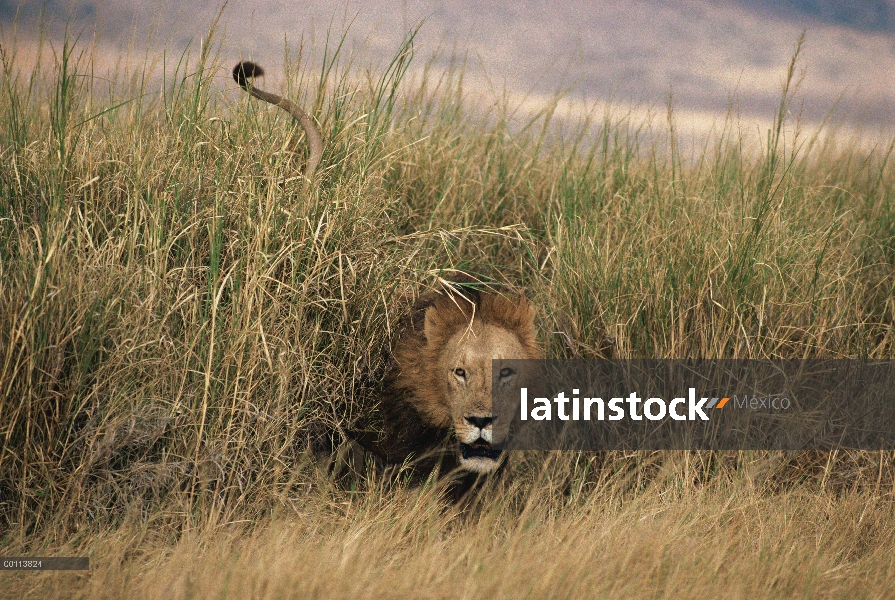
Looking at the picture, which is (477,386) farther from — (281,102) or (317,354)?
(281,102)

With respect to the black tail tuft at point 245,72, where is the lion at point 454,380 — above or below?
below

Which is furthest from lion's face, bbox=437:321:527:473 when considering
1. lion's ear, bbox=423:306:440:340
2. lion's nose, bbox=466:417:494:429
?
lion's ear, bbox=423:306:440:340

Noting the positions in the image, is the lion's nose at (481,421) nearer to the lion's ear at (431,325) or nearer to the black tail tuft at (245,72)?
the lion's ear at (431,325)

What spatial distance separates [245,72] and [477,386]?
2.34 metres

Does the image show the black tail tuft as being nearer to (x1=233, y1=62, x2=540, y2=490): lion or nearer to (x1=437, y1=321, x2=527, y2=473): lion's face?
(x1=233, y1=62, x2=540, y2=490): lion

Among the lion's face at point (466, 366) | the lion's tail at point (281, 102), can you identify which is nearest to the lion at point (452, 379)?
the lion's face at point (466, 366)

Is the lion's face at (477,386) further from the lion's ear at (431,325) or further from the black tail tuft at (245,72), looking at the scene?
the black tail tuft at (245,72)

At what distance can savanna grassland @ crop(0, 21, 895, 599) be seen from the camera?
3.30 metres

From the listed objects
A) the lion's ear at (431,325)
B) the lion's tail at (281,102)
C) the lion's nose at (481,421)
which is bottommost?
the lion's nose at (481,421)

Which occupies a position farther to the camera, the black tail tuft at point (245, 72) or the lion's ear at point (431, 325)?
the black tail tuft at point (245, 72)

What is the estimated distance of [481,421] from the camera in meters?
3.66

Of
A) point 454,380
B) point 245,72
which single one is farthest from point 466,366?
point 245,72

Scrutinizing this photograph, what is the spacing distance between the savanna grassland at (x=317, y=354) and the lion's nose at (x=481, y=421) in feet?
1.39

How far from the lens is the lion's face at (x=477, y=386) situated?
12.1ft
